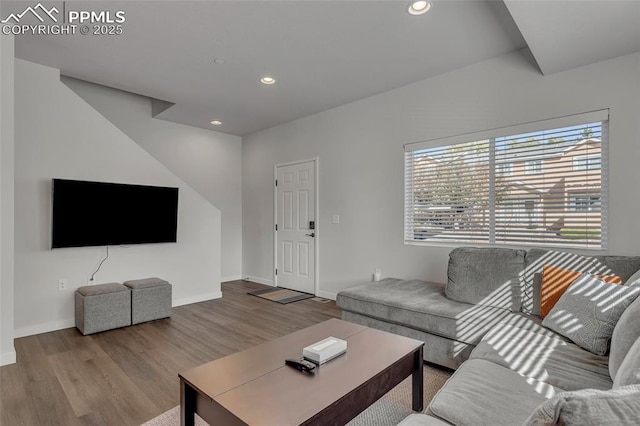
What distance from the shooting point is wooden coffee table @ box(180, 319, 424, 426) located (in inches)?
50.9

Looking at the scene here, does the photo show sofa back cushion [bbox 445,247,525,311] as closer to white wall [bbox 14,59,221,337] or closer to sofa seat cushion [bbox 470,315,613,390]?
sofa seat cushion [bbox 470,315,613,390]

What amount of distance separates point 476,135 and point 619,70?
45.0 inches

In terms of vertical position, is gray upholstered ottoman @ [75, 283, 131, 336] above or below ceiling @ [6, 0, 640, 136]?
below

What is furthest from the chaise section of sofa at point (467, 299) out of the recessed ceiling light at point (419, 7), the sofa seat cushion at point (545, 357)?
the recessed ceiling light at point (419, 7)

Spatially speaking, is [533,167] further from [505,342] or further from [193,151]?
[193,151]

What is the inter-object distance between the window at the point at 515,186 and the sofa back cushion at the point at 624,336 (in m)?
1.54

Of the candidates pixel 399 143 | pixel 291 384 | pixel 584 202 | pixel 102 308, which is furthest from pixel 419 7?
pixel 102 308

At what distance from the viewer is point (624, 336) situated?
147 cm

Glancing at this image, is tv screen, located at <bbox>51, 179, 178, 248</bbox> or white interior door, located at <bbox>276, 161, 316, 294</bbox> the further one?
white interior door, located at <bbox>276, 161, 316, 294</bbox>

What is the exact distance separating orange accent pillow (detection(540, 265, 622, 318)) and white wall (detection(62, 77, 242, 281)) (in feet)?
16.1

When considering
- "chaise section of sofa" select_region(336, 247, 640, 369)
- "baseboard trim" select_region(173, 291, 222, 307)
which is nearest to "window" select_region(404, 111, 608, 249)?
"chaise section of sofa" select_region(336, 247, 640, 369)

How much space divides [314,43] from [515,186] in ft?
7.60

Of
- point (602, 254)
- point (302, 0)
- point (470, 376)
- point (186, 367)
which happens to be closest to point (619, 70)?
point (602, 254)

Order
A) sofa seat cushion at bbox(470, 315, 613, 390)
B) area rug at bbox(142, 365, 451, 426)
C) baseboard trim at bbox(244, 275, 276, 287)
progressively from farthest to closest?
baseboard trim at bbox(244, 275, 276, 287), area rug at bbox(142, 365, 451, 426), sofa seat cushion at bbox(470, 315, 613, 390)
